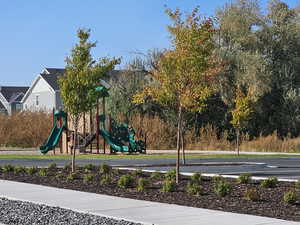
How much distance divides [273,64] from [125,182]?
29734mm

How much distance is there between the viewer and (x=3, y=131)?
4266cm

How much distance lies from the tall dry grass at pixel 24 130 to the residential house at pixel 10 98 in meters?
44.7

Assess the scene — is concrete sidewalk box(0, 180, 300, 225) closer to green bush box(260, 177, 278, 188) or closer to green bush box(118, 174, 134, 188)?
green bush box(118, 174, 134, 188)

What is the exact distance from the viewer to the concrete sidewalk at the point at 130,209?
10.3m

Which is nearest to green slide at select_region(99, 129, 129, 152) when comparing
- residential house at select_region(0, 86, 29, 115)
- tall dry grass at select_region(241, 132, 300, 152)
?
tall dry grass at select_region(241, 132, 300, 152)

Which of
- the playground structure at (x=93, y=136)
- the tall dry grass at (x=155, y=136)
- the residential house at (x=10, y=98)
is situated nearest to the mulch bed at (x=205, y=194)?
the playground structure at (x=93, y=136)

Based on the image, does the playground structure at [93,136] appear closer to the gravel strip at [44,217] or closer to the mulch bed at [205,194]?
the mulch bed at [205,194]

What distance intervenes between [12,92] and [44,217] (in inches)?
3325

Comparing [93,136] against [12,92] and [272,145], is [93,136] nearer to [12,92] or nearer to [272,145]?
[272,145]

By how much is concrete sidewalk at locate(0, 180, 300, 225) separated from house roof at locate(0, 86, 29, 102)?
7691 cm

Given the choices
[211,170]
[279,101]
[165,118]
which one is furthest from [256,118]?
[211,170]

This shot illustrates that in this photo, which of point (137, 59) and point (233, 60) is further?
point (137, 59)

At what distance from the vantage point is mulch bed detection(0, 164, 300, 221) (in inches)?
461

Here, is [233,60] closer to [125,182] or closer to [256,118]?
[256,118]
